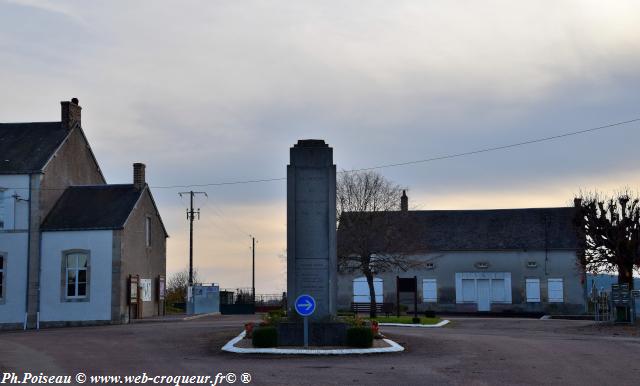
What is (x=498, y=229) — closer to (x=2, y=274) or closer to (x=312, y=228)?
(x=2, y=274)

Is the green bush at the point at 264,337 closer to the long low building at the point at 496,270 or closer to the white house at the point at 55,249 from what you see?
the white house at the point at 55,249

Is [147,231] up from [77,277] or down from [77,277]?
up

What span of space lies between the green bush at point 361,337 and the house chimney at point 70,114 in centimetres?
2800

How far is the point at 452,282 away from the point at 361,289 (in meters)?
6.19

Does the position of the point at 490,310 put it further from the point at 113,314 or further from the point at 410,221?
the point at 113,314

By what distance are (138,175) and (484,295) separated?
2474 cm

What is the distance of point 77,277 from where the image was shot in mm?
41281

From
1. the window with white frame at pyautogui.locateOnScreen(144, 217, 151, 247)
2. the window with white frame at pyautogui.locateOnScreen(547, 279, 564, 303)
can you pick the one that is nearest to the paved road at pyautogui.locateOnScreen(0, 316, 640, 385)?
the window with white frame at pyautogui.locateOnScreen(144, 217, 151, 247)

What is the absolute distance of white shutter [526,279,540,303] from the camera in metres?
54.9

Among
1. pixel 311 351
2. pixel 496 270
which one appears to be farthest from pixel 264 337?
pixel 496 270

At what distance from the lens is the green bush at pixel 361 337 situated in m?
21.3

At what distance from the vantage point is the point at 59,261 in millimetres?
41281

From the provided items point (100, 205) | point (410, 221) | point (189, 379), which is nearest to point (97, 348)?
point (189, 379)

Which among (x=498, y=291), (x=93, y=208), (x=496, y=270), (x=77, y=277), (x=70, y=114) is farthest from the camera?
(x=496, y=270)
